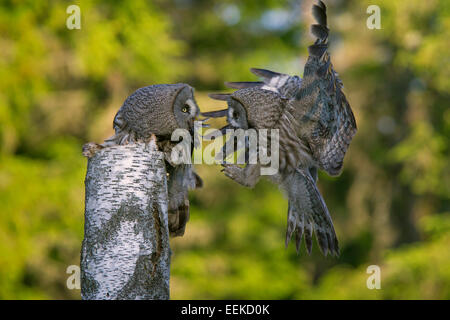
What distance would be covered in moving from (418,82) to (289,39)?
242 cm

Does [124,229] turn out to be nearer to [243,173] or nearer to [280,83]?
[243,173]

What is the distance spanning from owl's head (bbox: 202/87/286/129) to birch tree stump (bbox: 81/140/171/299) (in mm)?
1173

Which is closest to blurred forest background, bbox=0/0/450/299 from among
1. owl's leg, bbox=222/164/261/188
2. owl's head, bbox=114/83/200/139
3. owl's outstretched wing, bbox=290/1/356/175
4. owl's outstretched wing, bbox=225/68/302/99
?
owl's outstretched wing, bbox=225/68/302/99

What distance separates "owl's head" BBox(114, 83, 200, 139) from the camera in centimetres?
259

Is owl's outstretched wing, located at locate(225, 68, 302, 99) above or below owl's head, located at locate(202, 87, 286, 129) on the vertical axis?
above

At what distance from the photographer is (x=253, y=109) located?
3240 mm

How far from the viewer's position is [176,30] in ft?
34.5

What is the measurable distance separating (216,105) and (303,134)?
17.9 feet

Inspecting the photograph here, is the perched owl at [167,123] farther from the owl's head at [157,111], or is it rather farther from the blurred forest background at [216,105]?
the blurred forest background at [216,105]

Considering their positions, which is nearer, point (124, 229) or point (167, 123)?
point (124, 229)

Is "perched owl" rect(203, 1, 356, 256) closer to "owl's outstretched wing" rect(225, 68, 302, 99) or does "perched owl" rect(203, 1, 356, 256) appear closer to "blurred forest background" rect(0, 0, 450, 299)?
"owl's outstretched wing" rect(225, 68, 302, 99)

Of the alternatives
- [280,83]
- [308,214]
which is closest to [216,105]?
[280,83]

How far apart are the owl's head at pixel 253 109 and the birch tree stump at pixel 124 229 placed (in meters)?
1.17

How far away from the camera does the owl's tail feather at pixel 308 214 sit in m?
3.42
